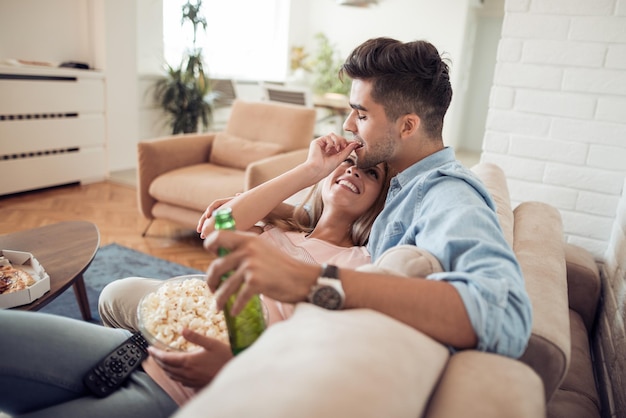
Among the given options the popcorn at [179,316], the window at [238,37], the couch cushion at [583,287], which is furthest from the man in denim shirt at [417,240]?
the window at [238,37]

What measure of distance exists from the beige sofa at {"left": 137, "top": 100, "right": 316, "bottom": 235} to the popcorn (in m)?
1.62

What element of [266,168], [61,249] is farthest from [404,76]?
[266,168]

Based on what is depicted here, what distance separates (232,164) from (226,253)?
261cm

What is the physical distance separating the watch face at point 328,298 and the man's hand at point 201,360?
0.22 m

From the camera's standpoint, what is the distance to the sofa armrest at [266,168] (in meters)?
2.69

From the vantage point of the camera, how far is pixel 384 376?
57 cm

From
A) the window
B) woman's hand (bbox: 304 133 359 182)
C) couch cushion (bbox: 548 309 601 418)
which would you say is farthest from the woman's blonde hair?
the window

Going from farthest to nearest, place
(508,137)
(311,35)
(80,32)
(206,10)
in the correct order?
(311,35) < (206,10) < (80,32) < (508,137)

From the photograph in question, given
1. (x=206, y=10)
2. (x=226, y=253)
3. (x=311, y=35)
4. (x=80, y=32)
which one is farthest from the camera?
(x=311, y=35)

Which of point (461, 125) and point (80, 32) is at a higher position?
point (80, 32)

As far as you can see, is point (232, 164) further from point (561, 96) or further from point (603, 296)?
point (603, 296)

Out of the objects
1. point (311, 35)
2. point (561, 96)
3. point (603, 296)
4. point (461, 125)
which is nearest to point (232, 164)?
point (561, 96)

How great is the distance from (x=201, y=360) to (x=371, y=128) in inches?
29.2

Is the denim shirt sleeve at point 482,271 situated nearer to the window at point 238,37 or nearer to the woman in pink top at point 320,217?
the woman in pink top at point 320,217
